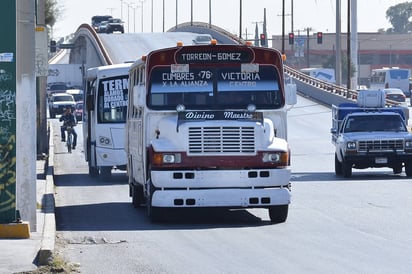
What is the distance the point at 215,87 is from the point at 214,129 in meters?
1.10

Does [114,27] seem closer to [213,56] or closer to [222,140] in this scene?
[213,56]

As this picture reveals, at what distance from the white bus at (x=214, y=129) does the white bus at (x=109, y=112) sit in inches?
382

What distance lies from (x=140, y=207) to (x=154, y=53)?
159 inches

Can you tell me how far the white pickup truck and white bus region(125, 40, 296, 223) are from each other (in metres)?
11.0

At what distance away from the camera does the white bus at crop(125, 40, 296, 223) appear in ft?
57.3

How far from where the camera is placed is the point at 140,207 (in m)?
21.3

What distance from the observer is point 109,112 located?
2914 cm

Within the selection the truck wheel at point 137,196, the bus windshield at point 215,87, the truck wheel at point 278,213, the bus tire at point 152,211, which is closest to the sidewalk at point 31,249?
the bus tire at point 152,211

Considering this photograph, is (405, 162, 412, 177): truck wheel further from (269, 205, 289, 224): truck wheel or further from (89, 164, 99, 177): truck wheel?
(269, 205, 289, 224): truck wheel

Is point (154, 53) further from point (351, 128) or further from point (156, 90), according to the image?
point (351, 128)

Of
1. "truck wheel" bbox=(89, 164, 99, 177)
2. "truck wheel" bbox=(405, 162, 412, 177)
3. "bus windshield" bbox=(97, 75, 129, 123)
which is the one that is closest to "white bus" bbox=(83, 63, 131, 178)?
"bus windshield" bbox=(97, 75, 129, 123)

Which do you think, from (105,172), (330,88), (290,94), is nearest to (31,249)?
(290,94)

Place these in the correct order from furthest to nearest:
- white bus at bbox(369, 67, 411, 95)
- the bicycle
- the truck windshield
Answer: white bus at bbox(369, 67, 411, 95)
the bicycle
the truck windshield

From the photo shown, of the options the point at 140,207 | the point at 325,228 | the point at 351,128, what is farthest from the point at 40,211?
the point at 351,128
